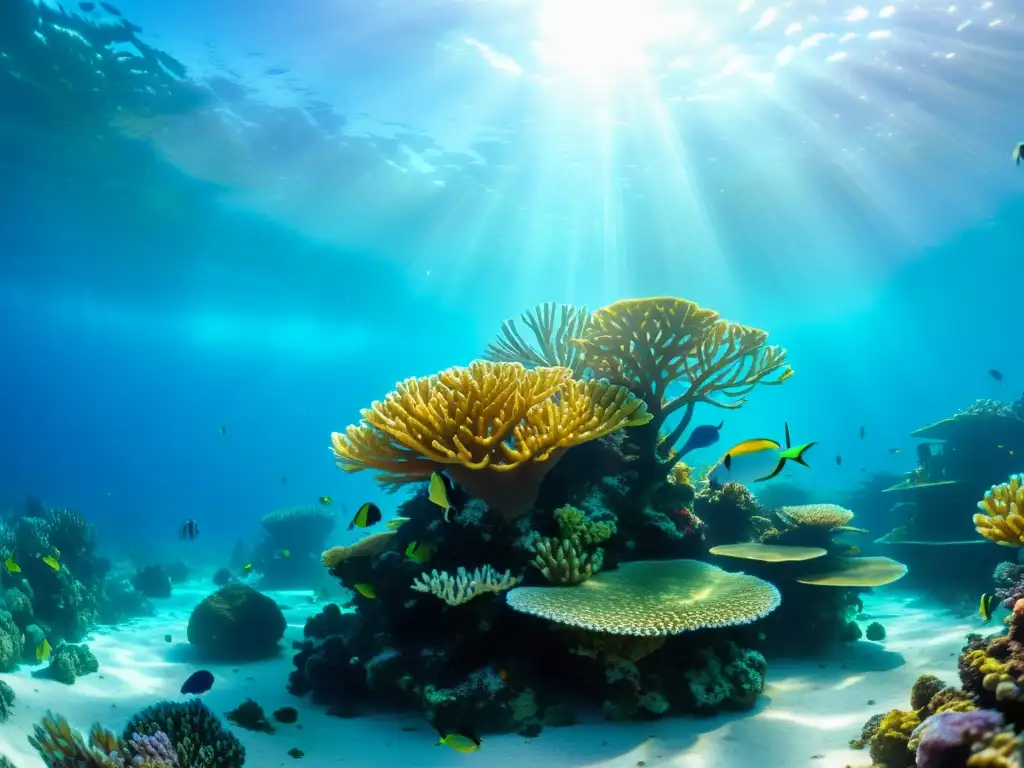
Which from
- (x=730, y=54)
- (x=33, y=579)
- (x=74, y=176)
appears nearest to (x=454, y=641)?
(x=33, y=579)

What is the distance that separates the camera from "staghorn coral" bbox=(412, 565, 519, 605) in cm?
527

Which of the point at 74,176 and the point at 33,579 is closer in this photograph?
the point at 33,579

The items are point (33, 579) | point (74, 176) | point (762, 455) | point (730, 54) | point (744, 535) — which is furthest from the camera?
point (74, 176)

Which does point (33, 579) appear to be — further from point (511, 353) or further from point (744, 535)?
point (744, 535)

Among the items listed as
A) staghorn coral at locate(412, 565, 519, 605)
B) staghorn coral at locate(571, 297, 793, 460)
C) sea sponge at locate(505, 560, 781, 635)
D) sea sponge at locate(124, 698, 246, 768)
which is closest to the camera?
sea sponge at locate(124, 698, 246, 768)

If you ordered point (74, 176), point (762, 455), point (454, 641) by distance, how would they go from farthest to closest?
point (74, 176) < point (762, 455) < point (454, 641)

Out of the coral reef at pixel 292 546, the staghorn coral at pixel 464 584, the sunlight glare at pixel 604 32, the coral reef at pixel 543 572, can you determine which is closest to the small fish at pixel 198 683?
the coral reef at pixel 543 572

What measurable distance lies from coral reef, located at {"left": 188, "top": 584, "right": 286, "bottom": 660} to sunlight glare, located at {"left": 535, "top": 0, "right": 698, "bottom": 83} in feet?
53.2

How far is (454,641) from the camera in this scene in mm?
5539

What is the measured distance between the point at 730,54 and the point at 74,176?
76.7 feet

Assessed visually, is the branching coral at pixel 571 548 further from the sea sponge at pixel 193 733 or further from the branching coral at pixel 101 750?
the branching coral at pixel 101 750

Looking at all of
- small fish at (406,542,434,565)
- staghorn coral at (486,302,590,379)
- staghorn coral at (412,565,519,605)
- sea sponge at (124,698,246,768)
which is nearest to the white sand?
sea sponge at (124,698,246,768)

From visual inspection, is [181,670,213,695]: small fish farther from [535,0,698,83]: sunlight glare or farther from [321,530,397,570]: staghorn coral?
[535,0,698,83]: sunlight glare

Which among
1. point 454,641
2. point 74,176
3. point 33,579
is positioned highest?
point 74,176
